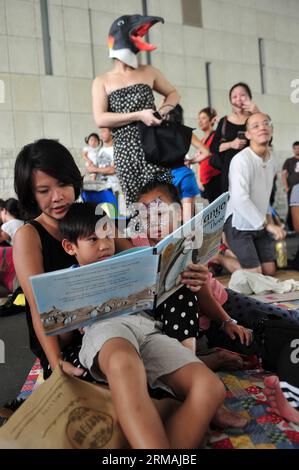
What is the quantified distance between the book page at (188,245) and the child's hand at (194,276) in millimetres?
17

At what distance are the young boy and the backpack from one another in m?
0.38

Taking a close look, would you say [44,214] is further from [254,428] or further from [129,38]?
[129,38]

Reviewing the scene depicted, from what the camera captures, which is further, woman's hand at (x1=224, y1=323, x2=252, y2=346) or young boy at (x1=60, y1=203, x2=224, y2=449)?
woman's hand at (x1=224, y1=323, x2=252, y2=346)

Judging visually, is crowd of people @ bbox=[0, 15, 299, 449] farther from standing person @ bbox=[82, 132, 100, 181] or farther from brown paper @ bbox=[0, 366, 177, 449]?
standing person @ bbox=[82, 132, 100, 181]

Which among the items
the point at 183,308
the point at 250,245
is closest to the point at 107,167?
the point at 250,245

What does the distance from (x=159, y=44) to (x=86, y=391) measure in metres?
6.53

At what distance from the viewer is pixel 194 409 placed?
1.06m

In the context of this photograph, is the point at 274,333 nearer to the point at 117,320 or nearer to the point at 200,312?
the point at 200,312

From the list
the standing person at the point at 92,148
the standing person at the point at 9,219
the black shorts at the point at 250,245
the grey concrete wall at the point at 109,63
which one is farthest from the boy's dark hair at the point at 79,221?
the grey concrete wall at the point at 109,63

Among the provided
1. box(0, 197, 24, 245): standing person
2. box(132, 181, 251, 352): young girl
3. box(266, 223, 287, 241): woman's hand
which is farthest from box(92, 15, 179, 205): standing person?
box(0, 197, 24, 245): standing person

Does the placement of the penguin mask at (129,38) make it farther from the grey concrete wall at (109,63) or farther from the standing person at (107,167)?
the grey concrete wall at (109,63)

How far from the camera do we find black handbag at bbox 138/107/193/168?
6.74 ft

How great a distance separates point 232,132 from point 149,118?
1798 millimetres

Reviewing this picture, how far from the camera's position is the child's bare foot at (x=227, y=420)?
1.21 metres
